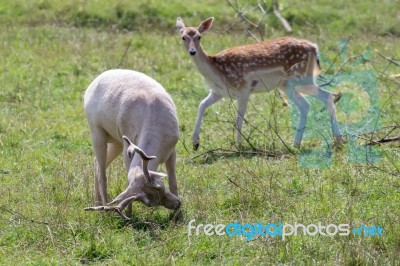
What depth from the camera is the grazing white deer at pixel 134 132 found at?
652cm

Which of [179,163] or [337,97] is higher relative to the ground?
[179,163]

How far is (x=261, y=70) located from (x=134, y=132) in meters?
3.54

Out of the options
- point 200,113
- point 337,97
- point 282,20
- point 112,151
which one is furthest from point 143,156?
point 282,20

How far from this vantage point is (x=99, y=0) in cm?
1672

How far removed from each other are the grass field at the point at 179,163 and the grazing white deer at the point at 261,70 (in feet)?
0.97

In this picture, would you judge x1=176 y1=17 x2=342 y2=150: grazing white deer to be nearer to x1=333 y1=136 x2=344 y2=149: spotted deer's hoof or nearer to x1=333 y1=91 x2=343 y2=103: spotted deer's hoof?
x1=333 y1=91 x2=343 y2=103: spotted deer's hoof

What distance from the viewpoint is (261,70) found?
10.5 m

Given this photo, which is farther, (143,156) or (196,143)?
(196,143)

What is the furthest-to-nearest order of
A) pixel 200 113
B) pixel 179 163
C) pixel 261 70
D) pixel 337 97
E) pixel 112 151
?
1. pixel 337 97
2. pixel 261 70
3. pixel 200 113
4. pixel 179 163
5. pixel 112 151

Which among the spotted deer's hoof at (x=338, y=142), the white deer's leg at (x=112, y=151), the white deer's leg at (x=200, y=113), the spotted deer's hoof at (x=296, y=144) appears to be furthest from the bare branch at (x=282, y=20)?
the white deer's leg at (x=112, y=151)

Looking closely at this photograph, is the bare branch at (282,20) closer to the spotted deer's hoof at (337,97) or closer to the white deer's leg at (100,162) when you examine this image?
the spotted deer's hoof at (337,97)

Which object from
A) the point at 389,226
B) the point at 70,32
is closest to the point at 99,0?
the point at 70,32

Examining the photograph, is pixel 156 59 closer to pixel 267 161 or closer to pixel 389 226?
pixel 267 161

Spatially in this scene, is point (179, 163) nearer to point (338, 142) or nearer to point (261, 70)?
point (338, 142)
